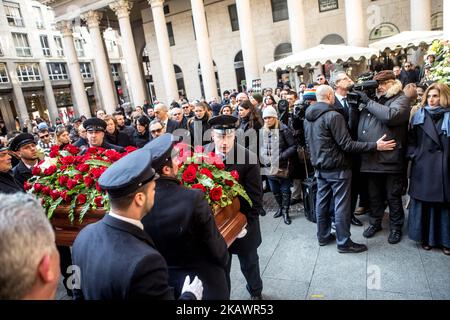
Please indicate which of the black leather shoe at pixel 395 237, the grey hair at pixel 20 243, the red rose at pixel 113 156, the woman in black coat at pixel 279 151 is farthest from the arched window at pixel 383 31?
the grey hair at pixel 20 243

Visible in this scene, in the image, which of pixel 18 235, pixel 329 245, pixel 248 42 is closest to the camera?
pixel 18 235

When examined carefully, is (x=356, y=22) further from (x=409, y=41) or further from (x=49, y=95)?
(x=49, y=95)

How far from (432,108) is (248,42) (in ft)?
44.2

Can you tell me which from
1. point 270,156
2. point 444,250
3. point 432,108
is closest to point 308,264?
point 444,250

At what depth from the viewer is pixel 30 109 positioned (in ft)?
122

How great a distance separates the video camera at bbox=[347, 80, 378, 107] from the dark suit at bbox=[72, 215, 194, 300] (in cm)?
331

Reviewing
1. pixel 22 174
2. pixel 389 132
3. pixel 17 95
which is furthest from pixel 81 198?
pixel 17 95

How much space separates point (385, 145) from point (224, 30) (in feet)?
69.6

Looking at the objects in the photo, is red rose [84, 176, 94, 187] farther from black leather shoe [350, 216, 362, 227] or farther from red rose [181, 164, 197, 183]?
black leather shoe [350, 216, 362, 227]

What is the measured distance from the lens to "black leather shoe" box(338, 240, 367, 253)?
4.00m

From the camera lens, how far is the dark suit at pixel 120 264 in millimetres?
1492

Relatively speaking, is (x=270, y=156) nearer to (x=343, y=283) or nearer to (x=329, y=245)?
(x=329, y=245)

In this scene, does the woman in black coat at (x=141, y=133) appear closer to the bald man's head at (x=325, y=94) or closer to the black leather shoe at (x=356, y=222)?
the bald man's head at (x=325, y=94)

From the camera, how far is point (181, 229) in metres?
2.04
